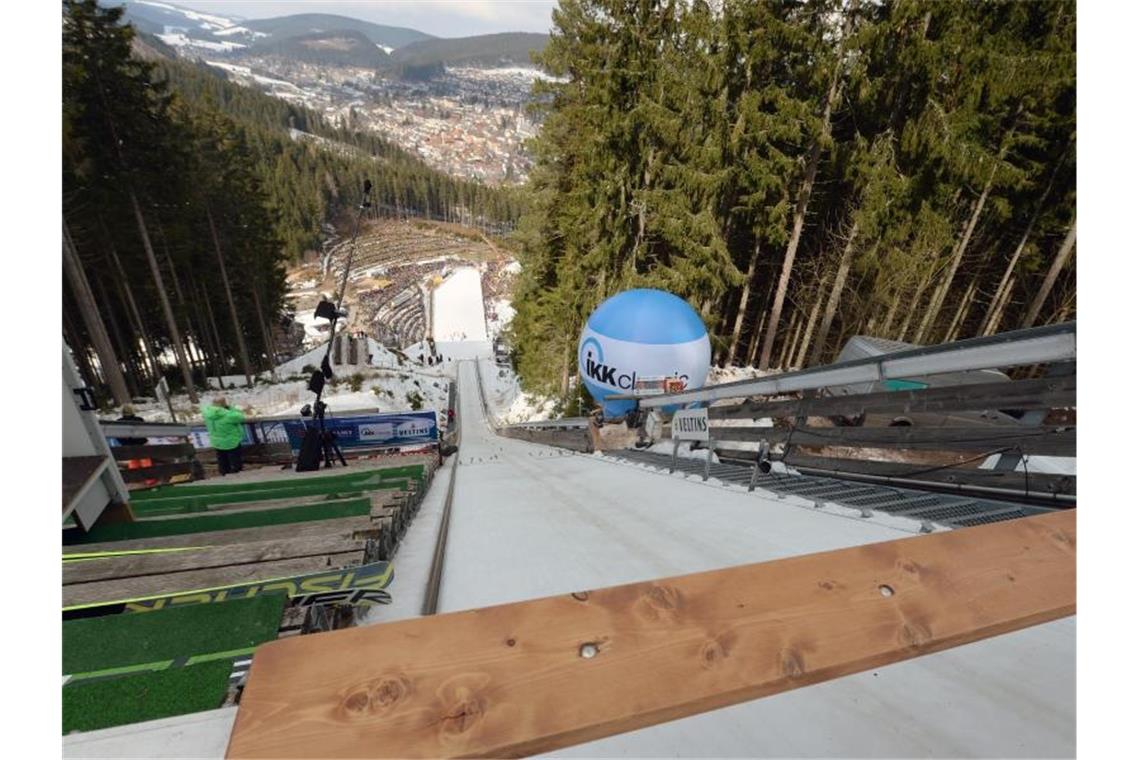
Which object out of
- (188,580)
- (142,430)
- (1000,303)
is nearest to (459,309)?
(142,430)

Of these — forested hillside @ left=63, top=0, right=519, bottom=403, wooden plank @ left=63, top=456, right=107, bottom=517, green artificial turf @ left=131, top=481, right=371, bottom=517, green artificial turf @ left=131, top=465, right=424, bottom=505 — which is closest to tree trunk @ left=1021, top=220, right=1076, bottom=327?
forested hillside @ left=63, top=0, right=519, bottom=403

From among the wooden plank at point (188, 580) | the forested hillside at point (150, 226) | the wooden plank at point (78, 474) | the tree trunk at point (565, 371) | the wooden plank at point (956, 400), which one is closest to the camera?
the wooden plank at point (188, 580)

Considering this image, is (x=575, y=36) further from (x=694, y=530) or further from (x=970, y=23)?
(x=694, y=530)

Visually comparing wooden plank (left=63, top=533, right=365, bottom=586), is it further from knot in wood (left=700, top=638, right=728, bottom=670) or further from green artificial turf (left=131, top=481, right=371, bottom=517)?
knot in wood (left=700, top=638, right=728, bottom=670)

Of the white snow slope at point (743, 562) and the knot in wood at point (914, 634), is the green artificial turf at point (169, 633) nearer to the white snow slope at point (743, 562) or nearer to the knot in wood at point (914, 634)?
the white snow slope at point (743, 562)

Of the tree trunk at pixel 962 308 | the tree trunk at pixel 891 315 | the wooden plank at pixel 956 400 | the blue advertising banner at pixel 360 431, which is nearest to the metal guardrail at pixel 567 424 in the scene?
the blue advertising banner at pixel 360 431
